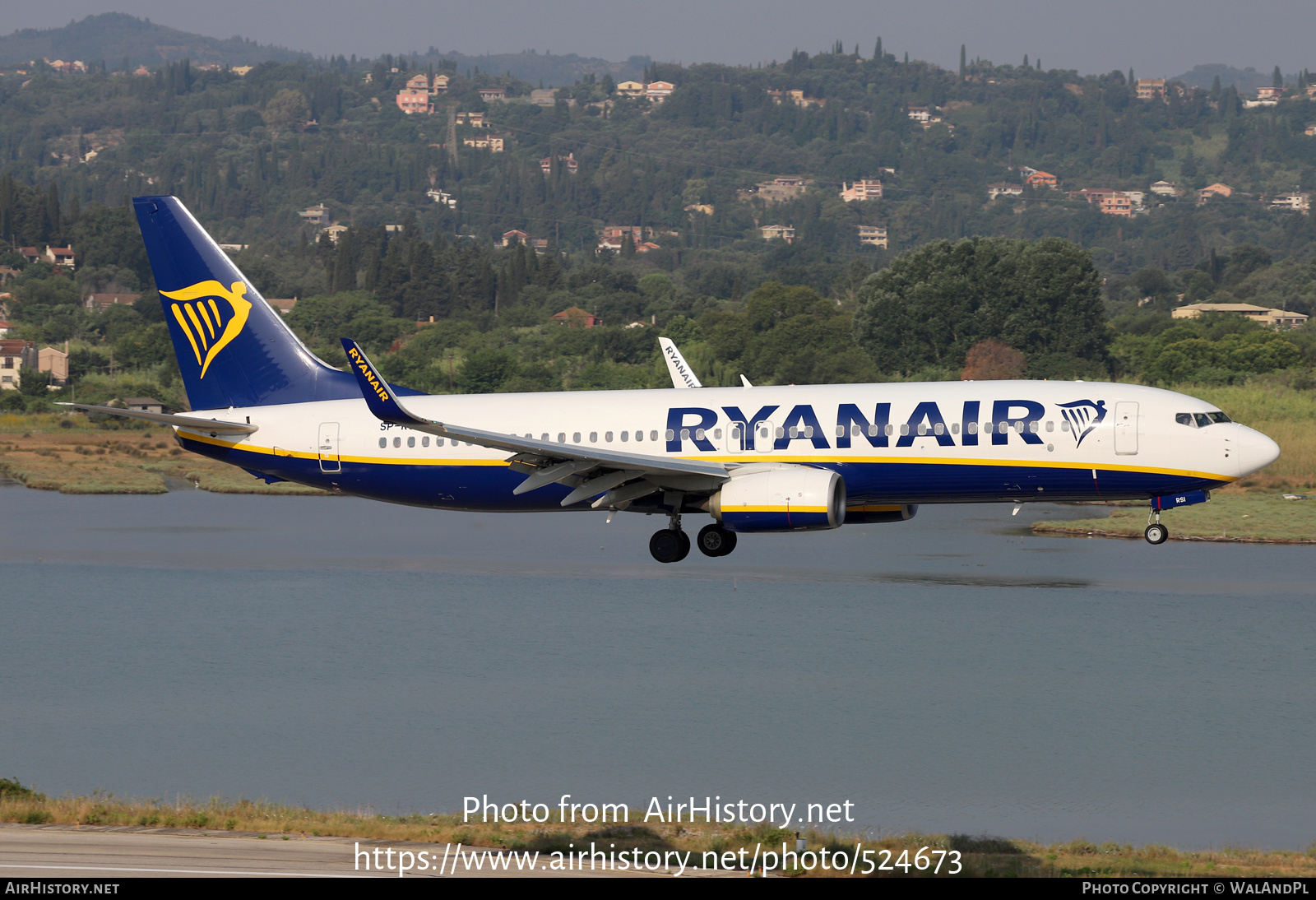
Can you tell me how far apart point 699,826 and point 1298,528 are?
73564 mm

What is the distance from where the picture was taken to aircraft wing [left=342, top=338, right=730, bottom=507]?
4291 centimetres

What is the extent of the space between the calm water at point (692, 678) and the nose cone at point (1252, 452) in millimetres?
12027

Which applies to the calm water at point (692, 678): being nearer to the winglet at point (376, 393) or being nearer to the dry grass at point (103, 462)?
the winglet at point (376, 393)

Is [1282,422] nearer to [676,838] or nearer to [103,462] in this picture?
[676,838]

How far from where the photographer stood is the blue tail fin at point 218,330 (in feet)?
180

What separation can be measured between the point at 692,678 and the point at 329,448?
23.3 meters

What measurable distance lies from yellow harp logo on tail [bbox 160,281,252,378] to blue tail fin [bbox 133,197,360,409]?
30 mm

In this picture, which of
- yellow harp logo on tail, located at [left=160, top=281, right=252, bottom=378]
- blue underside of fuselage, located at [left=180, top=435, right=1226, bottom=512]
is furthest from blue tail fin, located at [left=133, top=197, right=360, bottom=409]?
blue underside of fuselage, located at [left=180, top=435, right=1226, bottom=512]

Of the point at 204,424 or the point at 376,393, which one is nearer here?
the point at 376,393

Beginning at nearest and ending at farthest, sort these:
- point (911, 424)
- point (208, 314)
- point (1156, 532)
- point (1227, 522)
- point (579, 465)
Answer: point (579, 465) < point (911, 424) < point (1156, 532) < point (208, 314) < point (1227, 522)

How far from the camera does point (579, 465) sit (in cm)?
4619

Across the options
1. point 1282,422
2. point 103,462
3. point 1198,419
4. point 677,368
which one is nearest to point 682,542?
point 677,368

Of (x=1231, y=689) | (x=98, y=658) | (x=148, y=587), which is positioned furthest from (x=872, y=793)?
(x=148, y=587)

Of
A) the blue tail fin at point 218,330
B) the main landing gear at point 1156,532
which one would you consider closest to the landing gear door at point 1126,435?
the main landing gear at point 1156,532
